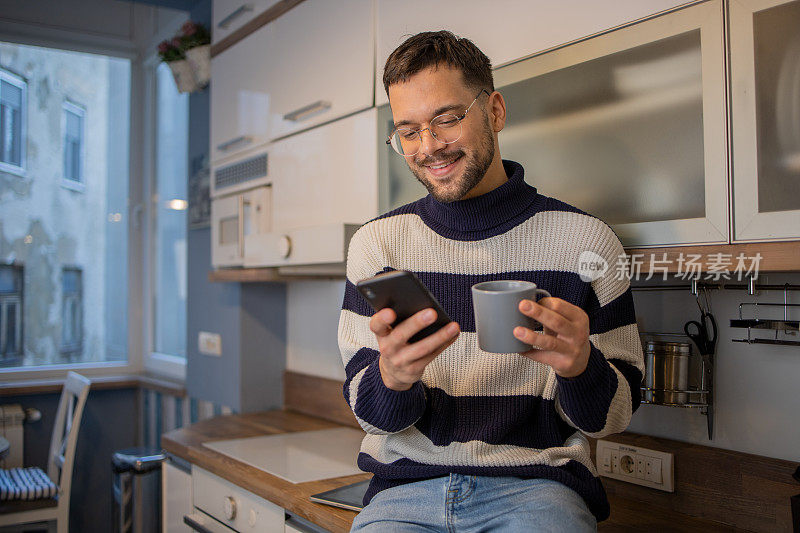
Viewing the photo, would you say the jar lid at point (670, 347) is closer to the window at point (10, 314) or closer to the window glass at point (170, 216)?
the window glass at point (170, 216)

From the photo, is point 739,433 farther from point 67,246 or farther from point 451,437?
point 67,246

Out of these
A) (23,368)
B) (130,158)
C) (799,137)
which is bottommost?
(23,368)

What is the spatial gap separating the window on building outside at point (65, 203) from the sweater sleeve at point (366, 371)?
9.04ft

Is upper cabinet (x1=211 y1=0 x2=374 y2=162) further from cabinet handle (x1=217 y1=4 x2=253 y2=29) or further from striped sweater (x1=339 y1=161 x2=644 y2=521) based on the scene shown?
striped sweater (x1=339 y1=161 x2=644 y2=521)

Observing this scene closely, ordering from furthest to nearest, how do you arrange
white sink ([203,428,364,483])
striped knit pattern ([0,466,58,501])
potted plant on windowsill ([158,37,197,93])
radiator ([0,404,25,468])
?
radiator ([0,404,25,468]) < potted plant on windowsill ([158,37,197,93]) < striped knit pattern ([0,466,58,501]) < white sink ([203,428,364,483])

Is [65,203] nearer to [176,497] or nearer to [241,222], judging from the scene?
[241,222]

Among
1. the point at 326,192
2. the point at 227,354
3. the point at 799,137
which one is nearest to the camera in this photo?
the point at 799,137

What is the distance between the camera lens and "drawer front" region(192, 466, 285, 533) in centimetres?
162

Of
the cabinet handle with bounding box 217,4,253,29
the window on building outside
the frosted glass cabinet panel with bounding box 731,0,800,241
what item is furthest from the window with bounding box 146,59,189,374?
the frosted glass cabinet panel with bounding box 731,0,800,241

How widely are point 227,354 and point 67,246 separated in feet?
4.66

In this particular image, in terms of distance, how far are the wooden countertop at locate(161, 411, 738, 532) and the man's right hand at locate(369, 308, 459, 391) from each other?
1.73ft

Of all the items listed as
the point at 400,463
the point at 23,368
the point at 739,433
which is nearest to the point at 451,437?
the point at 400,463

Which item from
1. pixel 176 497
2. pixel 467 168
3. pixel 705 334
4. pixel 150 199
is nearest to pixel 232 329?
pixel 176 497

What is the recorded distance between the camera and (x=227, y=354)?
2738 millimetres
